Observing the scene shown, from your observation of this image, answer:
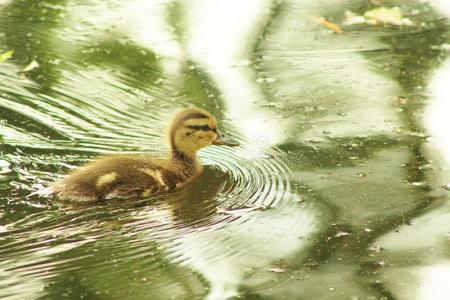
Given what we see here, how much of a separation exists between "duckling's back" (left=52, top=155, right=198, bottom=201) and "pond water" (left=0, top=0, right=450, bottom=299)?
0.06 metres

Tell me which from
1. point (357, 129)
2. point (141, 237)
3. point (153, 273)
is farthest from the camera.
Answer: point (357, 129)

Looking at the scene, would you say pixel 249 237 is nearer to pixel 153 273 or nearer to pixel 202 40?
pixel 153 273

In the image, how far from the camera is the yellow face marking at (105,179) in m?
3.61

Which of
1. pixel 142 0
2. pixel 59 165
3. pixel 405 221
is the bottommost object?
pixel 405 221

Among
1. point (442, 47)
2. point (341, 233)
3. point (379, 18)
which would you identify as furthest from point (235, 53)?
point (341, 233)

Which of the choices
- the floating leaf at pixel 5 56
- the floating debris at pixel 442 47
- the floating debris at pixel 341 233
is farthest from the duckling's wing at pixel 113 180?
the floating debris at pixel 442 47

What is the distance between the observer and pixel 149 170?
3781mm

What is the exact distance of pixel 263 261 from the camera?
3.08 metres

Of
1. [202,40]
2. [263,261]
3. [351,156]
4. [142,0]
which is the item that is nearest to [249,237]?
[263,261]

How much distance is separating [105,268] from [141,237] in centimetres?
25

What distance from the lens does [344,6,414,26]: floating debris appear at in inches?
211

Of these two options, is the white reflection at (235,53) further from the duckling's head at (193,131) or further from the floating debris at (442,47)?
the floating debris at (442,47)

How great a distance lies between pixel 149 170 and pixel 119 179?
6.3 inches

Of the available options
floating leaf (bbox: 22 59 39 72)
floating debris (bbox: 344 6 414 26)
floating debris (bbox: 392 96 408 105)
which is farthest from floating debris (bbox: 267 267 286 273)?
floating debris (bbox: 344 6 414 26)
